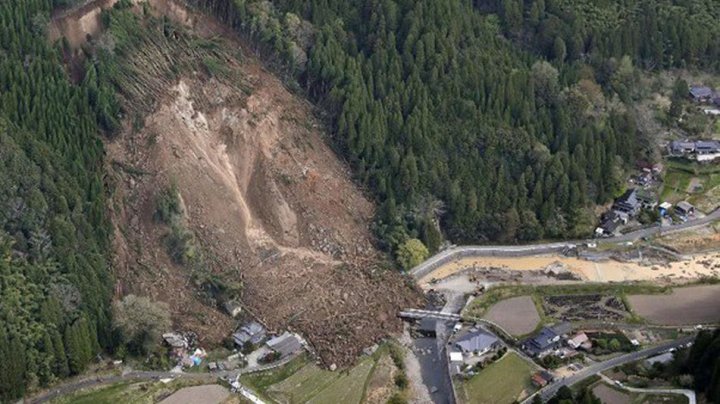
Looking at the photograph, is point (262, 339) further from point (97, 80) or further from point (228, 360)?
point (97, 80)

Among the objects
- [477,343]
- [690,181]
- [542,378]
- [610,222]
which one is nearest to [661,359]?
[542,378]

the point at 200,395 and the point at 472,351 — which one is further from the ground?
the point at 200,395

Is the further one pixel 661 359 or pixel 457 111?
pixel 457 111

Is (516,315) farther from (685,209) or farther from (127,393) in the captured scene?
(127,393)

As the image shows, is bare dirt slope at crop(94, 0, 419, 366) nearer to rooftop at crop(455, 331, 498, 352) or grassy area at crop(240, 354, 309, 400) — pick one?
grassy area at crop(240, 354, 309, 400)

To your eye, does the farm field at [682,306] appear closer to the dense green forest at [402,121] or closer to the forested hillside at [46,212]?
the dense green forest at [402,121]

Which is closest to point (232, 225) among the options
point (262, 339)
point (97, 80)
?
point (262, 339)

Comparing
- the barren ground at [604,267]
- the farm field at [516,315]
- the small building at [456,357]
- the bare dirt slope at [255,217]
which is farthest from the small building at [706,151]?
the small building at [456,357]
